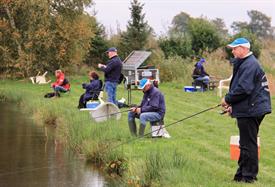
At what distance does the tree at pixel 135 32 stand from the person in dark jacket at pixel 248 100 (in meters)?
26.9

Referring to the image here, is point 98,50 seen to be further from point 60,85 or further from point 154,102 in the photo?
point 154,102

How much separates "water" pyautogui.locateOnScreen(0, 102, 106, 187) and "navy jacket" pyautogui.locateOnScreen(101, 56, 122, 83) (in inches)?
77.0

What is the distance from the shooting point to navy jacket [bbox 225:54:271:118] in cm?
607

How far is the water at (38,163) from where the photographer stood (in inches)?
309

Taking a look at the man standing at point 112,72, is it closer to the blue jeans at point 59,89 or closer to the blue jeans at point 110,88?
the blue jeans at point 110,88

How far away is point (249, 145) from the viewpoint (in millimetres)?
6254

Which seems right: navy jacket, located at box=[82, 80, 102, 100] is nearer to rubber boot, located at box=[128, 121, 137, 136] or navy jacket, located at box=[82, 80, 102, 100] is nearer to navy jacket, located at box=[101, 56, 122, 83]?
navy jacket, located at box=[101, 56, 122, 83]

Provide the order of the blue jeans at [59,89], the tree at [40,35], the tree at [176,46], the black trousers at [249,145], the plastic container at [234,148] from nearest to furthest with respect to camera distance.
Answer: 1. the black trousers at [249,145]
2. the plastic container at [234,148]
3. the blue jeans at [59,89]
4. the tree at [40,35]
5. the tree at [176,46]

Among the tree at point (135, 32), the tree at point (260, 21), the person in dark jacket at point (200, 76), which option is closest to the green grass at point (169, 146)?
the person in dark jacket at point (200, 76)

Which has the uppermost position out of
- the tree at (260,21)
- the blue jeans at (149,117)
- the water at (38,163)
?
the tree at (260,21)

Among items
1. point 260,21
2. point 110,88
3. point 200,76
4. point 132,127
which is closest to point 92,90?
point 110,88

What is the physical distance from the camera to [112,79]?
1284cm

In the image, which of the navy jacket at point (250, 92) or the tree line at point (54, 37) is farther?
the tree line at point (54, 37)

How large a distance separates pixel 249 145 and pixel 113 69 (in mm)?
6828
